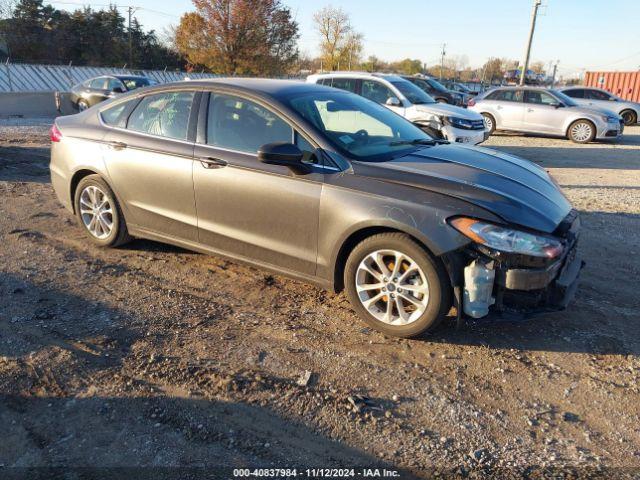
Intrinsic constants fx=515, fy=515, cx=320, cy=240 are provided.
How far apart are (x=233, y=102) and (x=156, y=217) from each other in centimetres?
132

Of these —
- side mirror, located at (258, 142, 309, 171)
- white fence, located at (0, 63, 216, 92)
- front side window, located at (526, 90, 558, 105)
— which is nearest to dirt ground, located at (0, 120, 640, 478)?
side mirror, located at (258, 142, 309, 171)

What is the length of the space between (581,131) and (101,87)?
16.1 metres

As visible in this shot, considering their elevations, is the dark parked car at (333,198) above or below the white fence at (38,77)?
below

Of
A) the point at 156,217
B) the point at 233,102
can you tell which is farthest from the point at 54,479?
the point at 233,102

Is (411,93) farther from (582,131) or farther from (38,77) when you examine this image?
(38,77)

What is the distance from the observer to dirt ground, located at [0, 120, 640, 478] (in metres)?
2.62

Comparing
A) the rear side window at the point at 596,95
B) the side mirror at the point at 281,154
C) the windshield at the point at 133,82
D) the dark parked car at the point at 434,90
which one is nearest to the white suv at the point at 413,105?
the side mirror at the point at 281,154

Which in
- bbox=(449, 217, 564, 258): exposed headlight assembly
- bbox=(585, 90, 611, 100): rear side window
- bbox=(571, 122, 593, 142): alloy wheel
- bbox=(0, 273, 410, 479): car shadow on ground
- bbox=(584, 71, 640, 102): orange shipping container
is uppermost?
bbox=(584, 71, 640, 102): orange shipping container

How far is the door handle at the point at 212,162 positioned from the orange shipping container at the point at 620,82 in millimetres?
30725

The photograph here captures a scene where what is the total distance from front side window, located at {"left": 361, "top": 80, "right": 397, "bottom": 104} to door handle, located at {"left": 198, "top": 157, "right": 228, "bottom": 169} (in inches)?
307

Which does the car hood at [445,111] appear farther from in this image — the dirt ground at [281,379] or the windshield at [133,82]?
the windshield at [133,82]

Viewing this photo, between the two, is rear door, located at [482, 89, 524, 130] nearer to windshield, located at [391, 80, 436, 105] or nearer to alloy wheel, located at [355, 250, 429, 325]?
windshield, located at [391, 80, 436, 105]

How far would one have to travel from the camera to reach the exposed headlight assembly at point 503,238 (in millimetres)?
3312

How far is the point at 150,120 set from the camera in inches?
190
